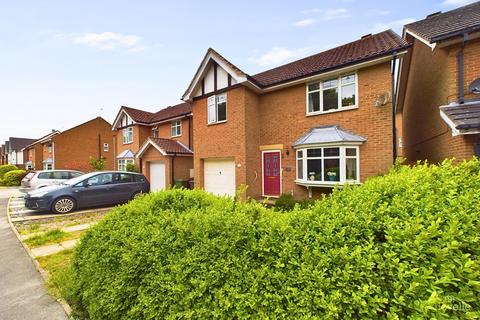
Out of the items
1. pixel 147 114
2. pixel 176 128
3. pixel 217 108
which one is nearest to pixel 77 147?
pixel 147 114

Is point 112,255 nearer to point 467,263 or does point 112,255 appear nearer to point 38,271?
point 38,271

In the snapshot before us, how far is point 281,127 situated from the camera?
1107 centimetres

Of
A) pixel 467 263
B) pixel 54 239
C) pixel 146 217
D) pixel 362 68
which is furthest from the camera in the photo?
pixel 362 68

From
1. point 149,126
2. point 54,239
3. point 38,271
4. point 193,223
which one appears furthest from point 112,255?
point 149,126

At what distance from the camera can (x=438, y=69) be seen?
26.9ft

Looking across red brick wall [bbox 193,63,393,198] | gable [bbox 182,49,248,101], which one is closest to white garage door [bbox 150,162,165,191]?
red brick wall [bbox 193,63,393,198]

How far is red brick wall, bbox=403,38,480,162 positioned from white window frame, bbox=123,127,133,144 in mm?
22140

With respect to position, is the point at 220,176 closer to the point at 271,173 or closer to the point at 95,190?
the point at 271,173

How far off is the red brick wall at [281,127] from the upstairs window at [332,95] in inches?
10.4

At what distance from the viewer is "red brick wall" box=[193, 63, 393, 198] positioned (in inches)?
337

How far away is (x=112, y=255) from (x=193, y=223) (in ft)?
3.83

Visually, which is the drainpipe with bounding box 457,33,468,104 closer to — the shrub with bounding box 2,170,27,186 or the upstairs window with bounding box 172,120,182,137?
the upstairs window with bounding box 172,120,182,137

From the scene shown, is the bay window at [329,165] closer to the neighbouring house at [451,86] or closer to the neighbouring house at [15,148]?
the neighbouring house at [451,86]

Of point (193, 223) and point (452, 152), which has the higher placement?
point (452, 152)
